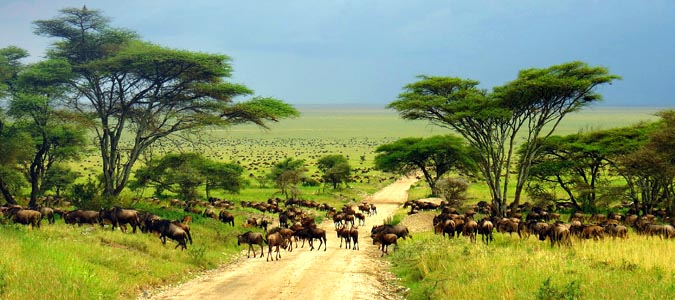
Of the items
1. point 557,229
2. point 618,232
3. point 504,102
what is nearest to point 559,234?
point 557,229

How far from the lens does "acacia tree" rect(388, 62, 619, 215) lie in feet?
101

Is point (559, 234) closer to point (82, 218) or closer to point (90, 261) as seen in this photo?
point (90, 261)

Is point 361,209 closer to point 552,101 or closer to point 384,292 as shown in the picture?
point 552,101

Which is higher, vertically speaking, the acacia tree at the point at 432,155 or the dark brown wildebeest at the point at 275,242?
the acacia tree at the point at 432,155

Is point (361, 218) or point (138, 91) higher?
point (138, 91)

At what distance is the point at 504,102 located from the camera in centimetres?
3272

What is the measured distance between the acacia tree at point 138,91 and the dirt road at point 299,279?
10.1m

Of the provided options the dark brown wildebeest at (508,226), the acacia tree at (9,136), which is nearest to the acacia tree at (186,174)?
the acacia tree at (9,136)

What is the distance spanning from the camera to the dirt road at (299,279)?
1390 cm

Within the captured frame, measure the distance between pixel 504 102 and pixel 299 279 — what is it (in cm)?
2172

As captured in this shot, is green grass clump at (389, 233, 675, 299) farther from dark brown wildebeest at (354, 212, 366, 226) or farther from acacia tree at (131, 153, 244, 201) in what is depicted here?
acacia tree at (131, 153, 244, 201)

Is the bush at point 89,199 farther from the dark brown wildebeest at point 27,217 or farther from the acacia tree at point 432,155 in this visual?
the acacia tree at point 432,155

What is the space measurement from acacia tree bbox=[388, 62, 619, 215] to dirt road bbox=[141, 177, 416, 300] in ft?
42.8

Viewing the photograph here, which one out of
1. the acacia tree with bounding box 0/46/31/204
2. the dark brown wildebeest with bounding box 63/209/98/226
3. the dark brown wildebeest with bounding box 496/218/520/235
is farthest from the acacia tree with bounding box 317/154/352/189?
the dark brown wildebeest with bounding box 63/209/98/226
